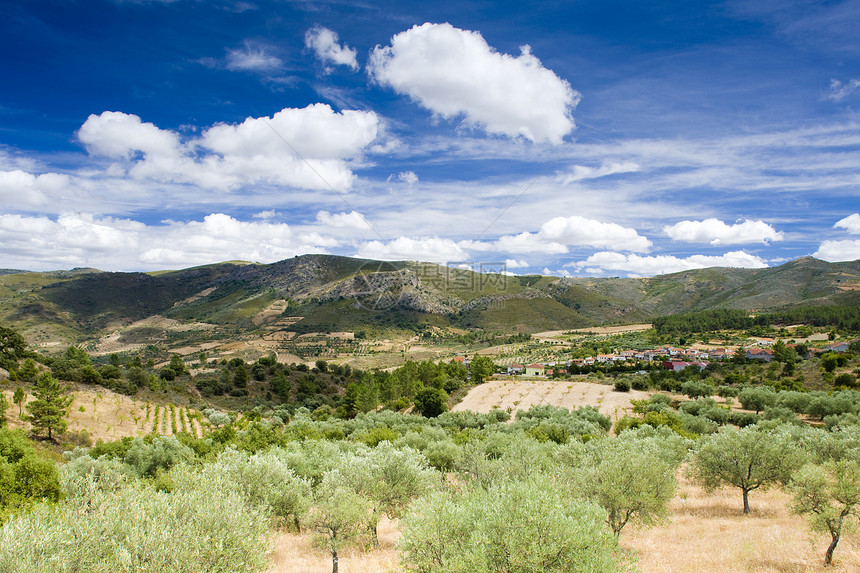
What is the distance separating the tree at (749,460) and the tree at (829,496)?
159 inches

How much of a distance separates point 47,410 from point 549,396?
217 feet

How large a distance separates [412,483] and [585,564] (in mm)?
12553

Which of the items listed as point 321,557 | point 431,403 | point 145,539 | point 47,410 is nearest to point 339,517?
point 321,557

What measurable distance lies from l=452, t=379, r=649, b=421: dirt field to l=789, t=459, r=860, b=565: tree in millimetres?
36892

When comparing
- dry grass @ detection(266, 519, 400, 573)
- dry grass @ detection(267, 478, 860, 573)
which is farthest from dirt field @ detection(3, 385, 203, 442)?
dry grass @ detection(267, 478, 860, 573)

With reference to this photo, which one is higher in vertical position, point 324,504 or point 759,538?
point 324,504

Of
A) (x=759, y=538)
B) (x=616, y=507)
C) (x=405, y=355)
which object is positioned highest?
(x=616, y=507)

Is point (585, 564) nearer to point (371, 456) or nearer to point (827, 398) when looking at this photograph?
point (371, 456)

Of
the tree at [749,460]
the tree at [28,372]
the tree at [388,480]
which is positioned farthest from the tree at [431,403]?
the tree at [28,372]

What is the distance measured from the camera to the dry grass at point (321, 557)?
16.1m

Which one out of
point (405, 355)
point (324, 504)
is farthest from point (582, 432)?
point (405, 355)

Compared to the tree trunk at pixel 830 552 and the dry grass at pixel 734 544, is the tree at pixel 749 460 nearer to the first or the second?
the dry grass at pixel 734 544

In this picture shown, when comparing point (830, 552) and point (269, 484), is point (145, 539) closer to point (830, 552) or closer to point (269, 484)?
point (269, 484)

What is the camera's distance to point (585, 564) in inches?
384
